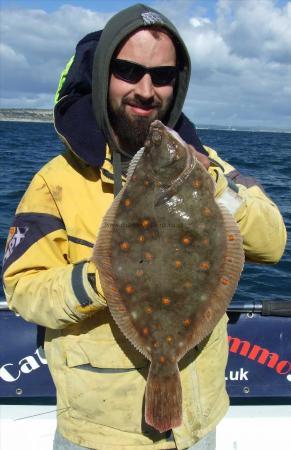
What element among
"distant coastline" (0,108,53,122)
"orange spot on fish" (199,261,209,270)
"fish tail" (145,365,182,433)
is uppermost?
"orange spot on fish" (199,261,209,270)

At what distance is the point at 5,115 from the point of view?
180375 mm

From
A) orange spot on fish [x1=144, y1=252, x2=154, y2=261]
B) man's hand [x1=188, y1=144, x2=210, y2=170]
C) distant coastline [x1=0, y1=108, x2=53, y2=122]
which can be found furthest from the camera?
distant coastline [x1=0, y1=108, x2=53, y2=122]

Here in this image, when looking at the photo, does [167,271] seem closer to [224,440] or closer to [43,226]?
[43,226]

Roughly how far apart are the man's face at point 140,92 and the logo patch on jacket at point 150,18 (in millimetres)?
52

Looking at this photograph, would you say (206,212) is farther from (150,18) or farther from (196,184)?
(150,18)

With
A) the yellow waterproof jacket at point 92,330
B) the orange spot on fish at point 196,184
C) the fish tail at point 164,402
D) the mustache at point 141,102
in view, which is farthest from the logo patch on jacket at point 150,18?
the fish tail at point 164,402

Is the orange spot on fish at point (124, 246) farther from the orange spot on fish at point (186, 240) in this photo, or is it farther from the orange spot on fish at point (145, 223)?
the orange spot on fish at point (186, 240)

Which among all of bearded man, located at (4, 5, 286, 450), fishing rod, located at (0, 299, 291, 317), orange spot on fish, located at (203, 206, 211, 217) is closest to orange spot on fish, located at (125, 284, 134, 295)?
bearded man, located at (4, 5, 286, 450)

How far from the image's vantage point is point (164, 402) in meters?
2.41

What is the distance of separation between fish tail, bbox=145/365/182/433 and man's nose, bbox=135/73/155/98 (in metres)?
1.37

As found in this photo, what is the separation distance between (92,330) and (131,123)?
3.57ft

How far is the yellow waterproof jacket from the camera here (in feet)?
8.38

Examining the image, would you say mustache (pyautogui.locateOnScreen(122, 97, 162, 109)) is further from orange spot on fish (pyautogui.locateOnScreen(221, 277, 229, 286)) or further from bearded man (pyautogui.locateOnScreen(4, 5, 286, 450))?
orange spot on fish (pyautogui.locateOnScreen(221, 277, 229, 286))

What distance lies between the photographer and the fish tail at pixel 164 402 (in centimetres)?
242
